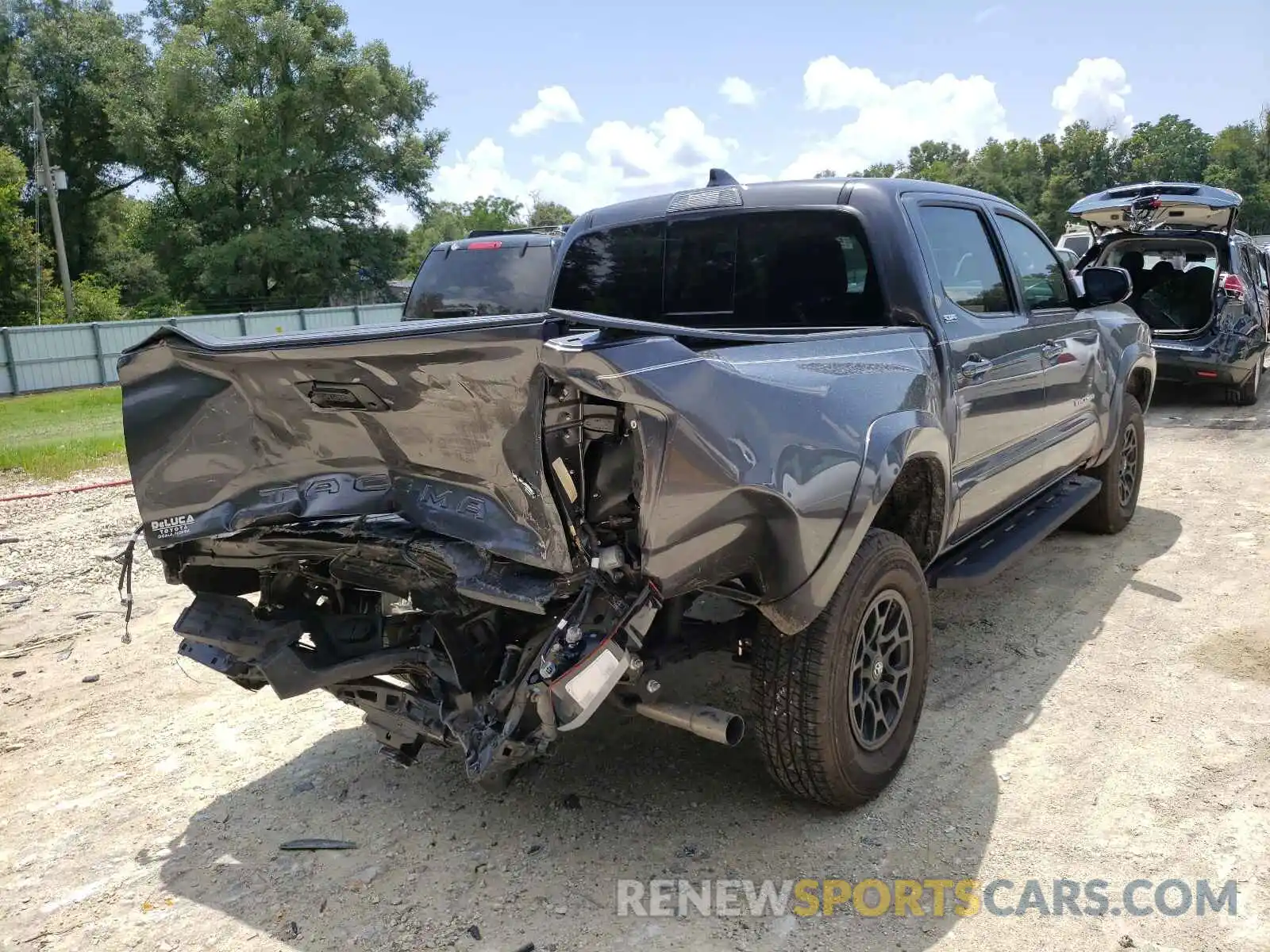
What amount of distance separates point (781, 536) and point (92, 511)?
6.99m

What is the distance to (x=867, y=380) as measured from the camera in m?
3.15

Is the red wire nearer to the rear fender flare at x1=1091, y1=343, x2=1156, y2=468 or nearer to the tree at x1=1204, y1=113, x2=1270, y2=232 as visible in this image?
the rear fender flare at x1=1091, y1=343, x2=1156, y2=468

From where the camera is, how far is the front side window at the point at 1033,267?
4.63 metres

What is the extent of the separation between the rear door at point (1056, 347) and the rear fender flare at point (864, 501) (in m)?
1.49

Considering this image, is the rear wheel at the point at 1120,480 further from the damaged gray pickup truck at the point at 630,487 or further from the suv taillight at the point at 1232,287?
the suv taillight at the point at 1232,287

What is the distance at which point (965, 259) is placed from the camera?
4.16 meters

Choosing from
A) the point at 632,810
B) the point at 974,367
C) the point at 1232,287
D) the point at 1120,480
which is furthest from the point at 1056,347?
the point at 1232,287

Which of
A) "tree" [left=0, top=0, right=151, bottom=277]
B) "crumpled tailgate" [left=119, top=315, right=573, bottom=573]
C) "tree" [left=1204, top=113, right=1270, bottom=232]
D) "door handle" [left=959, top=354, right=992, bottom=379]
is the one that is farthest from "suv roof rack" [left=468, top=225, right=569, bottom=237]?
"tree" [left=1204, top=113, right=1270, bottom=232]

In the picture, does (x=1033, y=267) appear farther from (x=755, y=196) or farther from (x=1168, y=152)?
(x=1168, y=152)

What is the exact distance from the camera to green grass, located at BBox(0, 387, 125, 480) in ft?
32.9

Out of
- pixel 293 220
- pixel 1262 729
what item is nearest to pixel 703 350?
pixel 1262 729

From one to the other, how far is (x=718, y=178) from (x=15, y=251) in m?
36.6

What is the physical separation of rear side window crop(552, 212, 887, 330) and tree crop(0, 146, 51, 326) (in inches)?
1380

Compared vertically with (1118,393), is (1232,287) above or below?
above
